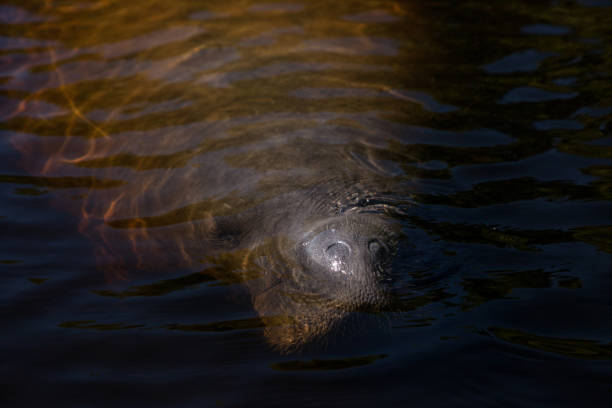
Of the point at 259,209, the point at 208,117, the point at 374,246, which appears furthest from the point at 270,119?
the point at 374,246

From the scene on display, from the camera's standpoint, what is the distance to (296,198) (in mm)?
3186

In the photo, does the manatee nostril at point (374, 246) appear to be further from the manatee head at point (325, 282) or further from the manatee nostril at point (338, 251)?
the manatee nostril at point (338, 251)

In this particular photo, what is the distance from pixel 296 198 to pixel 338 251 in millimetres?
624

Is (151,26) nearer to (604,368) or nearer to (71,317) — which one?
(71,317)

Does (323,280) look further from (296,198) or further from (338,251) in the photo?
(296,198)

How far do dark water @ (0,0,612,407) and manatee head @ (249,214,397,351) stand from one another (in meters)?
0.02

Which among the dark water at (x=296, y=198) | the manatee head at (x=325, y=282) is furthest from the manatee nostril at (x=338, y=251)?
the dark water at (x=296, y=198)

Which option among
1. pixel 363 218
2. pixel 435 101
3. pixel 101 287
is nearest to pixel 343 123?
pixel 435 101

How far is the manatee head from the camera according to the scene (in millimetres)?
2605

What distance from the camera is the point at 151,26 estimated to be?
5.56 metres

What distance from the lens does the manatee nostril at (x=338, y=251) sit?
264 centimetres

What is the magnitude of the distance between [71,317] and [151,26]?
357 centimetres

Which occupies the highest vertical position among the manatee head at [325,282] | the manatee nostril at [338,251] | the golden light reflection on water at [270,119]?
the golden light reflection on water at [270,119]

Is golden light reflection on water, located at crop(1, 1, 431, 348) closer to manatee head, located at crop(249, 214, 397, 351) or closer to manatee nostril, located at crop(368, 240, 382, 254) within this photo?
manatee head, located at crop(249, 214, 397, 351)
